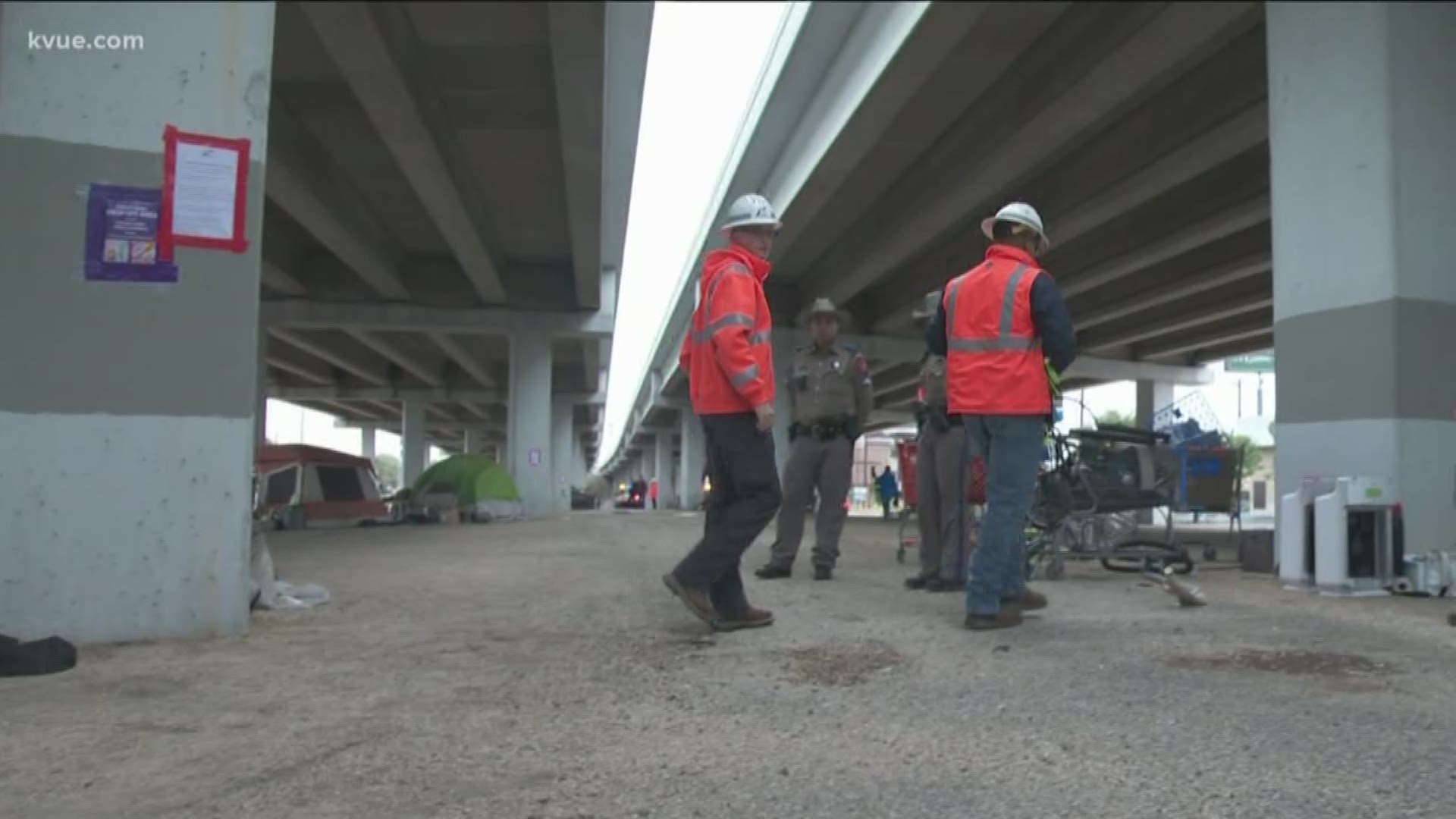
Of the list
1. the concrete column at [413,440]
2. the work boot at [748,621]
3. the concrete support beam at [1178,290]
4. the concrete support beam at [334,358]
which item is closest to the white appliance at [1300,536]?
the work boot at [748,621]

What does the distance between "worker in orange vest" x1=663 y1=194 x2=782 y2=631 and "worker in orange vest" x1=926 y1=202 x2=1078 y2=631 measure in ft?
3.29

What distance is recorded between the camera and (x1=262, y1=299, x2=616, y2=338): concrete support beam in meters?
27.5

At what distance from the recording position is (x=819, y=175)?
17.1 m

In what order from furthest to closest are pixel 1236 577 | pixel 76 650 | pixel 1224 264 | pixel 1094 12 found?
1. pixel 1224 264
2. pixel 1094 12
3. pixel 1236 577
4. pixel 76 650

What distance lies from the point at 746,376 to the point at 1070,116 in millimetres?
10899

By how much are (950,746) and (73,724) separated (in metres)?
2.98

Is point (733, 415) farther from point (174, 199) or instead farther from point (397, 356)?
point (397, 356)

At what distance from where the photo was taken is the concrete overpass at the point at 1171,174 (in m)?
7.54

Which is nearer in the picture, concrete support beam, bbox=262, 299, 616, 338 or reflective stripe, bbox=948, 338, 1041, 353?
reflective stripe, bbox=948, 338, 1041, 353

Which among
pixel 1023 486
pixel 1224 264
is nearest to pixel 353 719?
pixel 1023 486

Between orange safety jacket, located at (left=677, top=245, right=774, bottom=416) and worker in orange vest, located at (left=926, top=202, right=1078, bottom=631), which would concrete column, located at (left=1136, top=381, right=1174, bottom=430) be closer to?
worker in orange vest, located at (left=926, top=202, right=1078, bottom=631)

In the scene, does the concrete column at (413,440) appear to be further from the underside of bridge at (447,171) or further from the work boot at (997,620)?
the work boot at (997,620)

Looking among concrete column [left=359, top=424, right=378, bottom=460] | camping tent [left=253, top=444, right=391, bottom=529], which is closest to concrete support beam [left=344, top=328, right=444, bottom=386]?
camping tent [left=253, top=444, right=391, bottom=529]

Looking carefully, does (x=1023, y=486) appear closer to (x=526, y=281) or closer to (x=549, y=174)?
(x=549, y=174)
